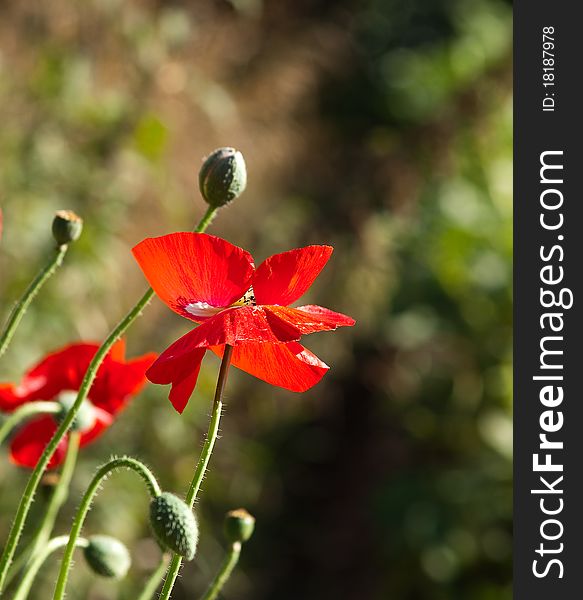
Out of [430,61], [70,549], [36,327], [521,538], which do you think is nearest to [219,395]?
[70,549]

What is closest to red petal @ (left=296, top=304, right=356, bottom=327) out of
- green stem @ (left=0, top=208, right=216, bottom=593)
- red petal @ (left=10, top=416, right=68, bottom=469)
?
green stem @ (left=0, top=208, right=216, bottom=593)

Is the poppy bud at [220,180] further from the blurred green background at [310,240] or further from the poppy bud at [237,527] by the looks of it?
the blurred green background at [310,240]

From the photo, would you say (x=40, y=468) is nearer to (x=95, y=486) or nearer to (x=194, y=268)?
(x=95, y=486)

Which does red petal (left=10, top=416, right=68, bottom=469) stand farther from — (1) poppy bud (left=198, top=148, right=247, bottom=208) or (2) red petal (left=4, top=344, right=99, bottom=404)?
(1) poppy bud (left=198, top=148, right=247, bottom=208)

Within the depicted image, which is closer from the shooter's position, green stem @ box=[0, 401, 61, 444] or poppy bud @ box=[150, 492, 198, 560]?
poppy bud @ box=[150, 492, 198, 560]

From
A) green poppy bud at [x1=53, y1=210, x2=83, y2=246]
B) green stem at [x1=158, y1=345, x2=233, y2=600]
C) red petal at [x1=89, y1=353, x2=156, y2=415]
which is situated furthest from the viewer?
red petal at [x1=89, y1=353, x2=156, y2=415]

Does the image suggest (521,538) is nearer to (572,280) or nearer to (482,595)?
(572,280)

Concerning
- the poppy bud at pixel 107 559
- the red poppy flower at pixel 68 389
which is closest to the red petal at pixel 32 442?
the red poppy flower at pixel 68 389
